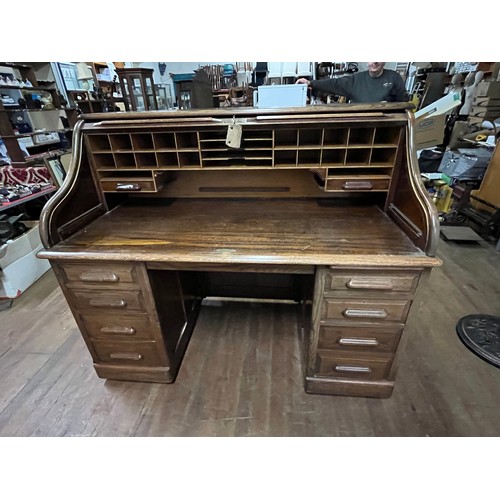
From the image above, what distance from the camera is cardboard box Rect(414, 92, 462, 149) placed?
2093mm

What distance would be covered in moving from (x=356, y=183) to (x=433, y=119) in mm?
1537

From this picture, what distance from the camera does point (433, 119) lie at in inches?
88.6

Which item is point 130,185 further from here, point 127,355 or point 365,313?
point 365,313

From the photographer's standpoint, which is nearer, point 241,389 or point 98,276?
point 98,276

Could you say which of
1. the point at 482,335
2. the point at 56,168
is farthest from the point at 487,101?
the point at 56,168

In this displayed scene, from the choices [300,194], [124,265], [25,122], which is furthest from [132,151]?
[25,122]

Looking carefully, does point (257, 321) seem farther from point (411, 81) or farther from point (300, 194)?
point (411, 81)

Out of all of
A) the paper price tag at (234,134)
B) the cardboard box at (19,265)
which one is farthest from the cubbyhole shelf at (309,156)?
the cardboard box at (19,265)

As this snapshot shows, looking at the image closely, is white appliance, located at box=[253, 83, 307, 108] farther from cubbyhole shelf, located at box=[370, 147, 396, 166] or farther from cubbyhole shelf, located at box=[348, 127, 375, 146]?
cubbyhole shelf, located at box=[370, 147, 396, 166]

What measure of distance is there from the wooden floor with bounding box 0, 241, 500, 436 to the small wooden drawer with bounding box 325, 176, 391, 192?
1.69ft

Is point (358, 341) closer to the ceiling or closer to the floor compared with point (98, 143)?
closer to the floor

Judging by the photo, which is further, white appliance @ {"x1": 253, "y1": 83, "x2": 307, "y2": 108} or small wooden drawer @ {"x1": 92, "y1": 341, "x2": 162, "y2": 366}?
white appliance @ {"x1": 253, "y1": 83, "x2": 307, "y2": 108}

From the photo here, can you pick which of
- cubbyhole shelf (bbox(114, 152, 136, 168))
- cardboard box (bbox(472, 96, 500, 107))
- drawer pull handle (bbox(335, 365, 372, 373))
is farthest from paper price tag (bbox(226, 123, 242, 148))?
cardboard box (bbox(472, 96, 500, 107))

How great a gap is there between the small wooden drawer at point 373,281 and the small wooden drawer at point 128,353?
93cm
